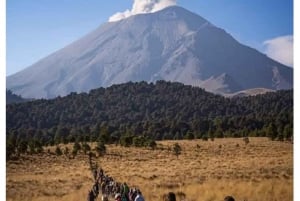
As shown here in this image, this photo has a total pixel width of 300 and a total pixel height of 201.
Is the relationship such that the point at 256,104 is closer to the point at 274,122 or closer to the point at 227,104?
the point at 227,104

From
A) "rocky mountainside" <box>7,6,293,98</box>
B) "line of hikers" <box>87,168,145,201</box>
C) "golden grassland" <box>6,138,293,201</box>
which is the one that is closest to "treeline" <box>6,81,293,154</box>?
"golden grassland" <box>6,138,293,201</box>

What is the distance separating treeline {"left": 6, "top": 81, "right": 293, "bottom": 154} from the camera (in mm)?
21734

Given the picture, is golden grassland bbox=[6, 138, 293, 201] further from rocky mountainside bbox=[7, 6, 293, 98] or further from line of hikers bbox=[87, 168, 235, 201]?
rocky mountainside bbox=[7, 6, 293, 98]

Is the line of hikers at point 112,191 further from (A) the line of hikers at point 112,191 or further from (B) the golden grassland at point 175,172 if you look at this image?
(B) the golden grassland at point 175,172

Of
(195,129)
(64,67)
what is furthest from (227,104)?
(64,67)

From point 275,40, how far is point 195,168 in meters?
6.08

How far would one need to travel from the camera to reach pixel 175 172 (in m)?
14.6

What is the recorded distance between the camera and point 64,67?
291 feet

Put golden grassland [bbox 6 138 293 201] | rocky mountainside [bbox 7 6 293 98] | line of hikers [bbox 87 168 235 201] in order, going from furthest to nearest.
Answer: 1. rocky mountainside [bbox 7 6 293 98]
2. golden grassland [bbox 6 138 293 201]
3. line of hikers [bbox 87 168 235 201]

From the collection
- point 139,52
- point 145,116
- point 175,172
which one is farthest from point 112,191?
point 139,52

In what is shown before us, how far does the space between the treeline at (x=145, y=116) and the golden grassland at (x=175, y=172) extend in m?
1.12

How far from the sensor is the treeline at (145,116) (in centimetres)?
2173

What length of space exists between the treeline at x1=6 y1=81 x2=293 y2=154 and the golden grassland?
44.1 inches

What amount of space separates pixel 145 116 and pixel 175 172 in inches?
709
